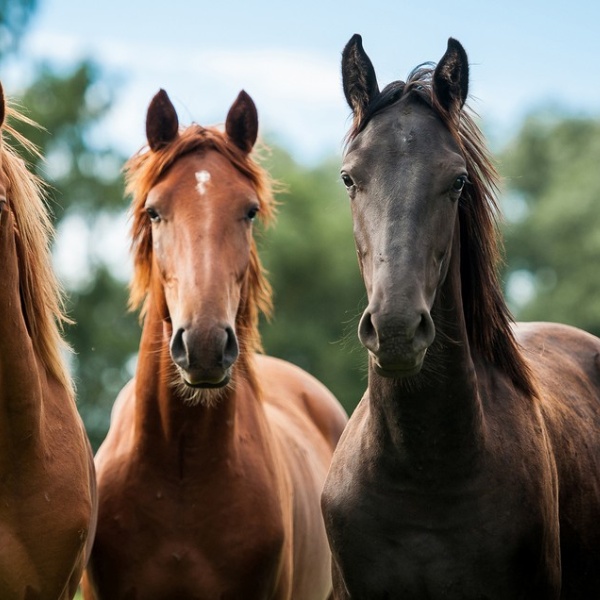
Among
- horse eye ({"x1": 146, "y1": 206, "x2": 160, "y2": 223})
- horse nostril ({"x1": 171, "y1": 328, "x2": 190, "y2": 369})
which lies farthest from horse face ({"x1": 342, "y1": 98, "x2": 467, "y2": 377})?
horse eye ({"x1": 146, "y1": 206, "x2": 160, "y2": 223})

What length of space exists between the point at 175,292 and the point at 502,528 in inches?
72.9

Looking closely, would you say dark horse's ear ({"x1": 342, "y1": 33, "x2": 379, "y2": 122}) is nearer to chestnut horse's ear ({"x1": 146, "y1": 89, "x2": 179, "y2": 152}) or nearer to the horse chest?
chestnut horse's ear ({"x1": 146, "y1": 89, "x2": 179, "y2": 152})

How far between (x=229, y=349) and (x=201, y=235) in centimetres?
60

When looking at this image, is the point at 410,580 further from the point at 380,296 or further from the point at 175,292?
the point at 175,292

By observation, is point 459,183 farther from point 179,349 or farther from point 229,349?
point 179,349

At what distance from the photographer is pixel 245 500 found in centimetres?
507

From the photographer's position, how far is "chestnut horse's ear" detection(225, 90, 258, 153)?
545cm

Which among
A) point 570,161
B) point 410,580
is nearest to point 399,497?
point 410,580

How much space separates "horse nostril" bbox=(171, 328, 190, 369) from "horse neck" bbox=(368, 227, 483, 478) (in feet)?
2.89

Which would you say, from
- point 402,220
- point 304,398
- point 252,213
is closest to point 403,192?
point 402,220

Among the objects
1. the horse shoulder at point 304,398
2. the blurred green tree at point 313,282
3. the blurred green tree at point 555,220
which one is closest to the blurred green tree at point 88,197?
the blurred green tree at point 313,282

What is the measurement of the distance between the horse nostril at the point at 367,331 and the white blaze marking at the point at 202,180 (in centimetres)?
166

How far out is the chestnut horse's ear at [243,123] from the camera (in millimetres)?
5445

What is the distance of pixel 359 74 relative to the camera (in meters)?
4.25
